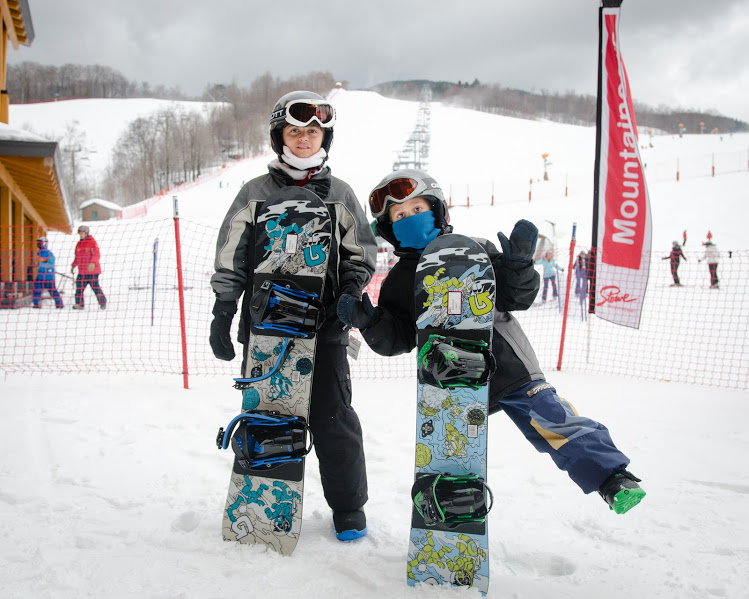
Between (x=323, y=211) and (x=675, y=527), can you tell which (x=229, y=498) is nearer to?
(x=323, y=211)

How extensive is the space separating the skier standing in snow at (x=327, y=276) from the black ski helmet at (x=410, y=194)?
114mm

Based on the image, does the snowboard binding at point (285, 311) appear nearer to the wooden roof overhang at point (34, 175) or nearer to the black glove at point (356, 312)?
the black glove at point (356, 312)

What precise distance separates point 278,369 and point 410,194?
0.83 metres

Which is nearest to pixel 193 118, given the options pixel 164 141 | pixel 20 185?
pixel 164 141

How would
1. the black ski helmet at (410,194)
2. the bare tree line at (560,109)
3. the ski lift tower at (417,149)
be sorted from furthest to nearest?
the bare tree line at (560,109)
the ski lift tower at (417,149)
the black ski helmet at (410,194)

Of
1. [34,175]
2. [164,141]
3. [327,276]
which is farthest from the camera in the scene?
[164,141]

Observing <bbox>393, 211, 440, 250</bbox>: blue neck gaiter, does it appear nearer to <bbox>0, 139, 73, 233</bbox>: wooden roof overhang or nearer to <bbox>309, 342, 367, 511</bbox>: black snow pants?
<bbox>309, 342, 367, 511</bbox>: black snow pants

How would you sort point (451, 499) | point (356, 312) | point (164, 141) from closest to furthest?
point (451, 499), point (356, 312), point (164, 141)

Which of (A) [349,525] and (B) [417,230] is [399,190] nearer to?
(B) [417,230]

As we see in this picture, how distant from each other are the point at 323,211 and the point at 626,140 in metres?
4.61

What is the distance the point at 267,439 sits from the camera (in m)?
1.90

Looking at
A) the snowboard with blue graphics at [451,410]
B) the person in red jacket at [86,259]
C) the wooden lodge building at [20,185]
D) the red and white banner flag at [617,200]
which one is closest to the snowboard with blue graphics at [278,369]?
the snowboard with blue graphics at [451,410]

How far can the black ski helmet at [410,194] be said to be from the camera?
1971 millimetres

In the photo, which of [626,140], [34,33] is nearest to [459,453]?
Answer: [626,140]
